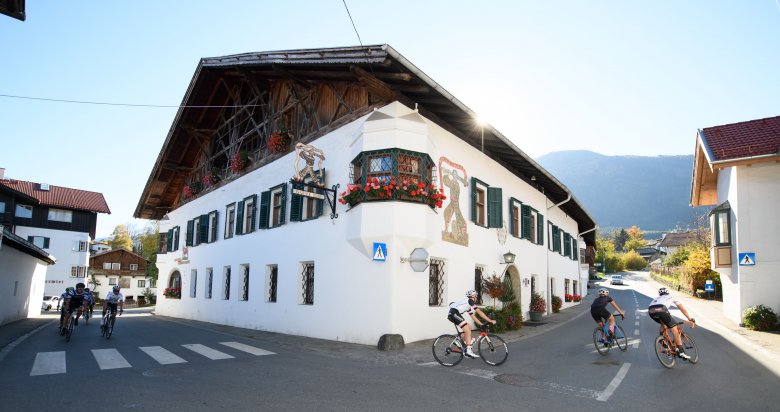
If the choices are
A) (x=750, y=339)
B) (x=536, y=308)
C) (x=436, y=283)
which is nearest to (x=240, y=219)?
(x=436, y=283)

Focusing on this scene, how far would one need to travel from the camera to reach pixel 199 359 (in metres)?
9.84

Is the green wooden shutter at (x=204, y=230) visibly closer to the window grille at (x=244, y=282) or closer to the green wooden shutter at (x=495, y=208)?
the window grille at (x=244, y=282)

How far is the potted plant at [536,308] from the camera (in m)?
19.7

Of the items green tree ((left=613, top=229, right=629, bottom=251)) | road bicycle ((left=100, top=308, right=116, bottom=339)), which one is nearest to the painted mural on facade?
road bicycle ((left=100, top=308, right=116, bottom=339))

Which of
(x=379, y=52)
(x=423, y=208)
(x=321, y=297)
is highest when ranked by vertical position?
(x=379, y=52)

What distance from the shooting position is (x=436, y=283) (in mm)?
14258

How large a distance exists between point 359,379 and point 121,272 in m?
63.7

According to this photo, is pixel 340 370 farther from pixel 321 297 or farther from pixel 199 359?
pixel 321 297

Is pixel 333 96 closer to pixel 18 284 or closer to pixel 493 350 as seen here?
pixel 493 350

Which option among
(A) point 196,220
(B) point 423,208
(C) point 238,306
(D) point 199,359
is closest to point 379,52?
(B) point 423,208

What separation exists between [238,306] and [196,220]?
7.80 m

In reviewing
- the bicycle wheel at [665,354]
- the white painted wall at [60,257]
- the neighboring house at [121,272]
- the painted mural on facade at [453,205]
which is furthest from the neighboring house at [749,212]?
the neighboring house at [121,272]

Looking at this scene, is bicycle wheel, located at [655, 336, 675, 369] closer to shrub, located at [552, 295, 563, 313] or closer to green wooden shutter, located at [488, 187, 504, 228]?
green wooden shutter, located at [488, 187, 504, 228]

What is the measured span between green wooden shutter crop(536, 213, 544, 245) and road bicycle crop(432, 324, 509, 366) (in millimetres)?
13014
